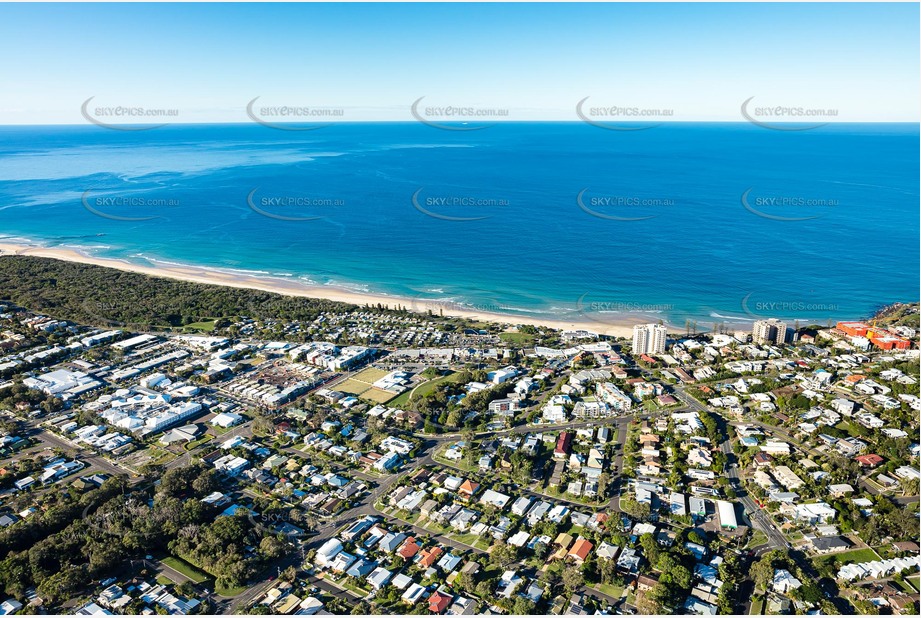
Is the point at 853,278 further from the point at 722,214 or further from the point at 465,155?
the point at 465,155

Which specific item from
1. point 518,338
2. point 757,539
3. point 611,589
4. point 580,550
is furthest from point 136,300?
point 757,539

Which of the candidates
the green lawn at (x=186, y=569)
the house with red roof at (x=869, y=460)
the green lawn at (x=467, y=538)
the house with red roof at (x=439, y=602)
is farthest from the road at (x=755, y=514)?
the green lawn at (x=186, y=569)

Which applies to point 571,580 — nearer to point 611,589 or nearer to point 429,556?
point 611,589

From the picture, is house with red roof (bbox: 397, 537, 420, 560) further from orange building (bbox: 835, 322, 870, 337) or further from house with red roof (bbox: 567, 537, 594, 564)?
orange building (bbox: 835, 322, 870, 337)

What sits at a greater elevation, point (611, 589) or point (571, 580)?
point (571, 580)

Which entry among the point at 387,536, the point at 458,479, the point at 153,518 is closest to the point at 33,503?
the point at 153,518
